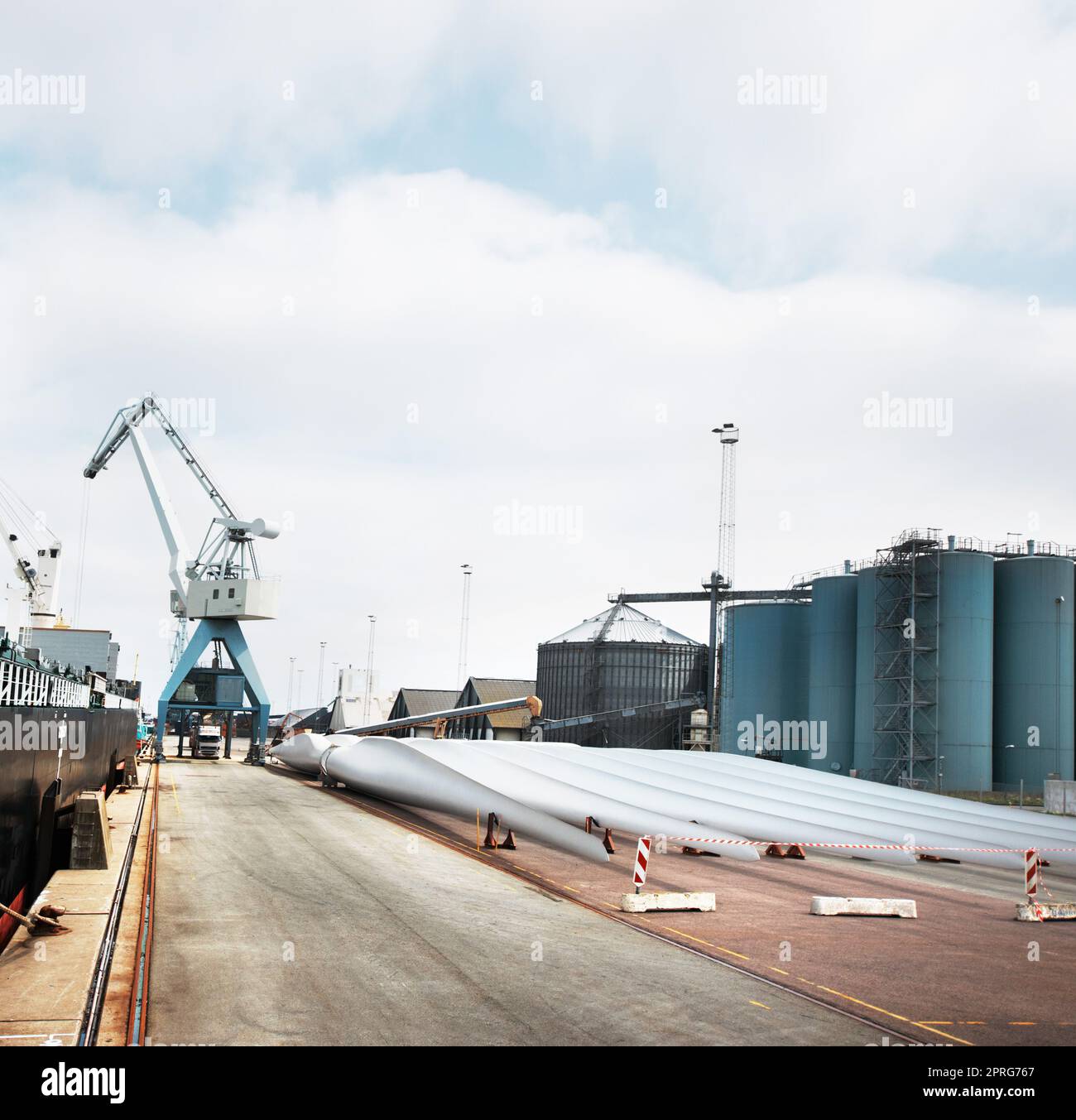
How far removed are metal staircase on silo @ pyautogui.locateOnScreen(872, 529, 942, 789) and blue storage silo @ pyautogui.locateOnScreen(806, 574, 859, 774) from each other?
4879 mm

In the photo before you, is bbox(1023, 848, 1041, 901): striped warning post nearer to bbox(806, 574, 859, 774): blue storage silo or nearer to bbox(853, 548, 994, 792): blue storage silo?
bbox(853, 548, 994, 792): blue storage silo

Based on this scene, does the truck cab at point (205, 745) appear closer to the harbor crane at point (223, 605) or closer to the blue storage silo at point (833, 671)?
the harbor crane at point (223, 605)

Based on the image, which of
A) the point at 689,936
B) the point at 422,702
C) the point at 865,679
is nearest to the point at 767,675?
the point at 865,679

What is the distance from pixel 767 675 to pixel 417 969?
64719 mm

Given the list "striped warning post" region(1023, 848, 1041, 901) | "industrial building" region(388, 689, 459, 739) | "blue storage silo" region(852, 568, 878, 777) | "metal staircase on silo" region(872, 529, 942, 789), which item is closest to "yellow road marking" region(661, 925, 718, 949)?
"striped warning post" region(1023, 848, 1041, 901)

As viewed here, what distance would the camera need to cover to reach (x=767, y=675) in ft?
249

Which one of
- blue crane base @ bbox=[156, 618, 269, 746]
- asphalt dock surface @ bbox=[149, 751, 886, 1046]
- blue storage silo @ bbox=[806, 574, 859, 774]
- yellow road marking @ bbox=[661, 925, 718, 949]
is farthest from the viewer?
blue crane base @ bbox=[156, 618, 269, 746]

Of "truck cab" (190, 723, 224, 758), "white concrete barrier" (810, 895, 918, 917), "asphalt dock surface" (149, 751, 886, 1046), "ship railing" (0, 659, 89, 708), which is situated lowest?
"truck cab" (190, 723, 224, 758)

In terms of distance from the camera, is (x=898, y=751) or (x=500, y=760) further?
(x=898, y=751)

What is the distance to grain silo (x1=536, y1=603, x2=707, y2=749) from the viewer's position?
86.4 meters
